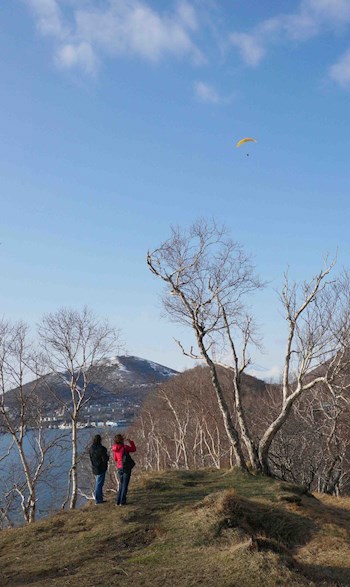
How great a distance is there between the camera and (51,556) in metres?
8.95

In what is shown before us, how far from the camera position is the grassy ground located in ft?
23.9

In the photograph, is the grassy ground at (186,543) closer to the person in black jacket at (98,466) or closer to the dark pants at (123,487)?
the dark pants at (123,487)

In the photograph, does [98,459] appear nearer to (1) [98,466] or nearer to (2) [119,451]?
(1) [98,466]

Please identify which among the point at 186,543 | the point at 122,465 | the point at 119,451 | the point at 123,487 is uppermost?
the point at 119,451

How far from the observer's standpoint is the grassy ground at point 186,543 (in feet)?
23.9

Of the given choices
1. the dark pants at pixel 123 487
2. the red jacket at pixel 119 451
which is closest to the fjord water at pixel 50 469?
the red jacket at pixel 119 451

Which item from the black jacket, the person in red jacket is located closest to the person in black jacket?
the black jacket

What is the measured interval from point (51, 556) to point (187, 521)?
9.15 ft

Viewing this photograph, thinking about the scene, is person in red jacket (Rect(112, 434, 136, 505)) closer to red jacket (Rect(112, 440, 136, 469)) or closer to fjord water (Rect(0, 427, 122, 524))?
red jacket (Rect(112, 440, 136, 469))

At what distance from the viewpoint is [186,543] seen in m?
8.95

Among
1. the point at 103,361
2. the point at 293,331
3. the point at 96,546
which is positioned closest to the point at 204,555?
the point at 96,546

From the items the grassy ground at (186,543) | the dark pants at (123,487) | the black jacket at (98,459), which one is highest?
the black jacket at (98,459)

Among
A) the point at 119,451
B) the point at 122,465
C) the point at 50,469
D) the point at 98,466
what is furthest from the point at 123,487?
the point at 50,469

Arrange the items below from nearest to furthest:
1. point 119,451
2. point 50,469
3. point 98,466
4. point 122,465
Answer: point 122,465
point 119,451
point 98,466
point 50,469
